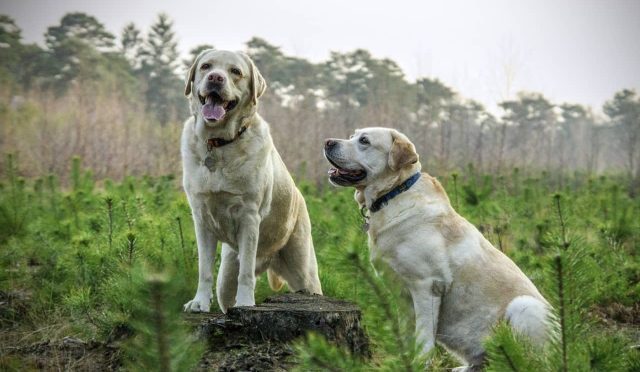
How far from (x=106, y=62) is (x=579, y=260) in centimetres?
3511

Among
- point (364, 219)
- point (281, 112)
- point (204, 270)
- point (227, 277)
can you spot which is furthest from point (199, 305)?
point (281, 112)

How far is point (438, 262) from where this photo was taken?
144 inches

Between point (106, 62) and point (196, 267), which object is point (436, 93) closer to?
point (106, 62)

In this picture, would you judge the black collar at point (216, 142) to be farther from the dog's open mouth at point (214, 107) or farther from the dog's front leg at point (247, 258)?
the dog's front leg at point (247, 258)

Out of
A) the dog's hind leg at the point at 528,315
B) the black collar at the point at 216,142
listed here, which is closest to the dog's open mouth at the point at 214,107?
the black collar at the point at 216,142

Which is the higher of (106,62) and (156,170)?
(106,62)

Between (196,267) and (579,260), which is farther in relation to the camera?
(196,267)

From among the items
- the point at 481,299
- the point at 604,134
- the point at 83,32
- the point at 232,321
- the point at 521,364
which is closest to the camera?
the point at 521,364

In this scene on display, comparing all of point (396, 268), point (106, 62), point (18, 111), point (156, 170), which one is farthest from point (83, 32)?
point (396, 268)

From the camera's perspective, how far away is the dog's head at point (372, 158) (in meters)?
3.93

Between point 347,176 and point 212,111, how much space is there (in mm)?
960

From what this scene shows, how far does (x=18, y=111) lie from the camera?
20.4m

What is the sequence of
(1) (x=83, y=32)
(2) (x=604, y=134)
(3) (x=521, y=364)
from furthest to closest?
(2) (x=604, y=134) < (1) (x=83, y=32) < (3) (x=521, y=364)

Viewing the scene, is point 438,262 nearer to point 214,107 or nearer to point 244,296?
point 244,296
